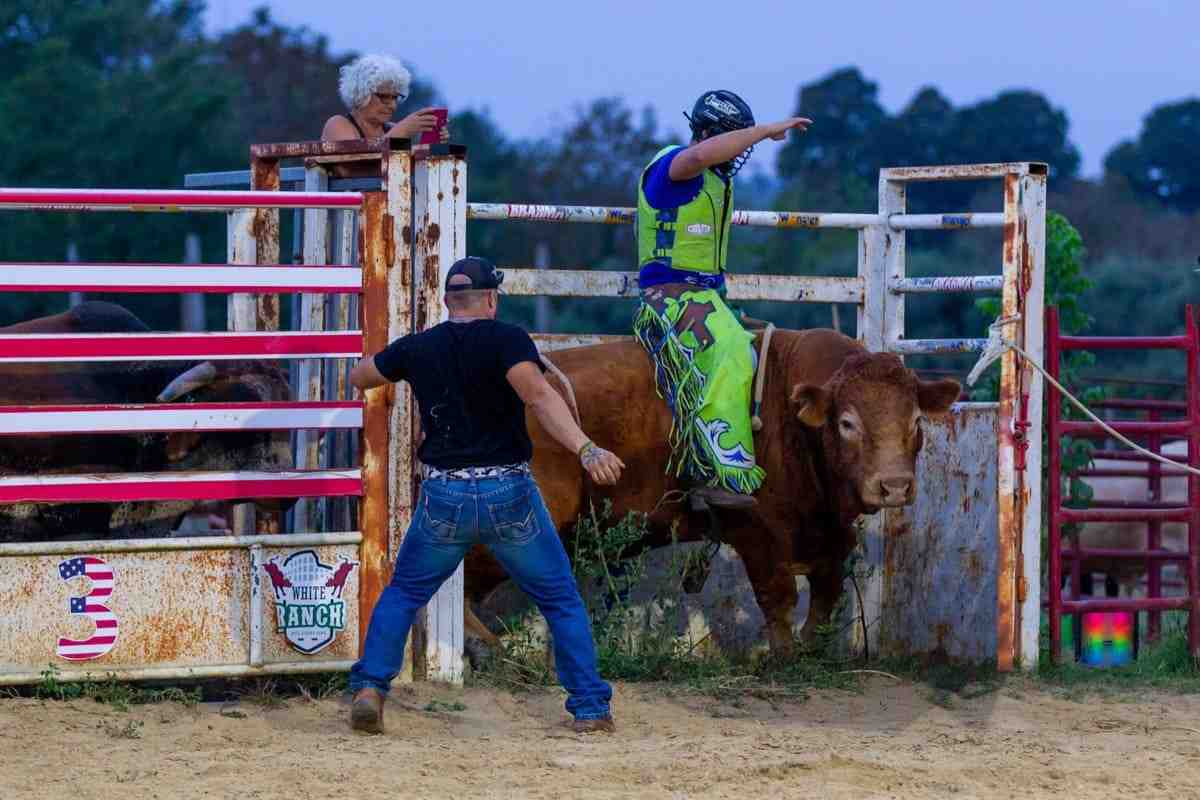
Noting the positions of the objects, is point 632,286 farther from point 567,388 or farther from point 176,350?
point 176,350

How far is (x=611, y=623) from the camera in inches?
299

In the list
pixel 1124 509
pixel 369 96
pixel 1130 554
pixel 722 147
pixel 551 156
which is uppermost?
pixel 551 156

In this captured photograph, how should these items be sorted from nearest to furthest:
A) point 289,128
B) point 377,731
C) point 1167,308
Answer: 1. point 377,731
2. point 1167,308
3. point 289,128

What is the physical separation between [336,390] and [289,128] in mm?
39729

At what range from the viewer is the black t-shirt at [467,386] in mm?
6250

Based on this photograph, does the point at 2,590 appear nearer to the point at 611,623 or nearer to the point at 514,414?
the point at 514,414

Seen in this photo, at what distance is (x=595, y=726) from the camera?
251 inches

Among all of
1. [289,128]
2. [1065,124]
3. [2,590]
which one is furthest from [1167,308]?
[2,590]

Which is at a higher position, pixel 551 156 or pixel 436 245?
pixel 551 156

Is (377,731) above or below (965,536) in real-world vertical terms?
below

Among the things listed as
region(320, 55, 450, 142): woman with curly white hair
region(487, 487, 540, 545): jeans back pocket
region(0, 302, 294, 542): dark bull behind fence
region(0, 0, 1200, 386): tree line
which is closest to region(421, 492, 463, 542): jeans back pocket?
region(487, 487, 540, 545): jeans back pocket

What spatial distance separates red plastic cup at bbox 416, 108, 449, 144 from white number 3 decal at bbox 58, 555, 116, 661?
207cm

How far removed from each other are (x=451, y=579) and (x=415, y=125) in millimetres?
1821

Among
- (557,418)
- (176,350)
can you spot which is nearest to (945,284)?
(557,418)
